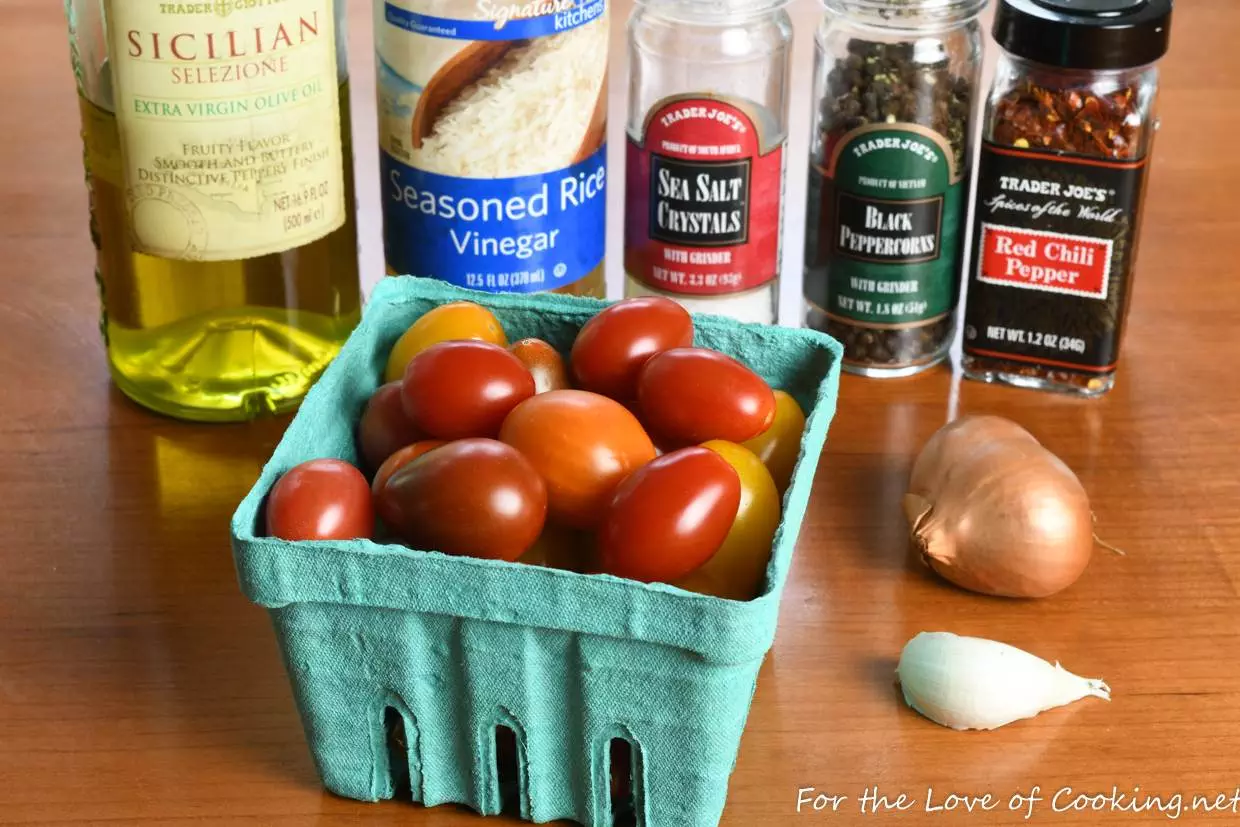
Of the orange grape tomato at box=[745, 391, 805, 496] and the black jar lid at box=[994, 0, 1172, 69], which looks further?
the black jar lid at box=[994, 0, 1172, 69]

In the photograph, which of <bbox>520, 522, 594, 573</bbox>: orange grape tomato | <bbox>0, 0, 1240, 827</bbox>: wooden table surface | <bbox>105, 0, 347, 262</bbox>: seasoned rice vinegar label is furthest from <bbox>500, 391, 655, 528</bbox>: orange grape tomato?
<bbox>105, 0, 347, 262</bbox>: seasoned rice vinegar label

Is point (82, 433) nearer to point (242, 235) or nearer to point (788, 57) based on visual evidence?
point (242, 235)

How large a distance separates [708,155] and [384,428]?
28cm

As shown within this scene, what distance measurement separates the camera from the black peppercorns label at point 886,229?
0.87 m

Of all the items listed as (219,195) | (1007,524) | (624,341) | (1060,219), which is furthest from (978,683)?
(219,195)

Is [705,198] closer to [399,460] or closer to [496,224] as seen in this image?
[496,224]

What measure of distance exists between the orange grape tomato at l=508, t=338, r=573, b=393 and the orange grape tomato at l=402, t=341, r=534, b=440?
4 centimetres

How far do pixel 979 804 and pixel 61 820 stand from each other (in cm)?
34

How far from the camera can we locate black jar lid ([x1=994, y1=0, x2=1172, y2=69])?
817 millimetres

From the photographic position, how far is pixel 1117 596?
77 centimetres

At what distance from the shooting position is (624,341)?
67cm

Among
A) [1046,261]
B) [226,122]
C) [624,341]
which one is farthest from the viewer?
[1046,261]

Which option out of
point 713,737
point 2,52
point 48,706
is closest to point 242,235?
point 48,706

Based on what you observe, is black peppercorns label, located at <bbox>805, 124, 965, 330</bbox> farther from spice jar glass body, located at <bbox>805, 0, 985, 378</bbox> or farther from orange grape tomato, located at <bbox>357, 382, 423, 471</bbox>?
orange grape tomato, located at <bbox>357, 382, 423, 471</bbox>
